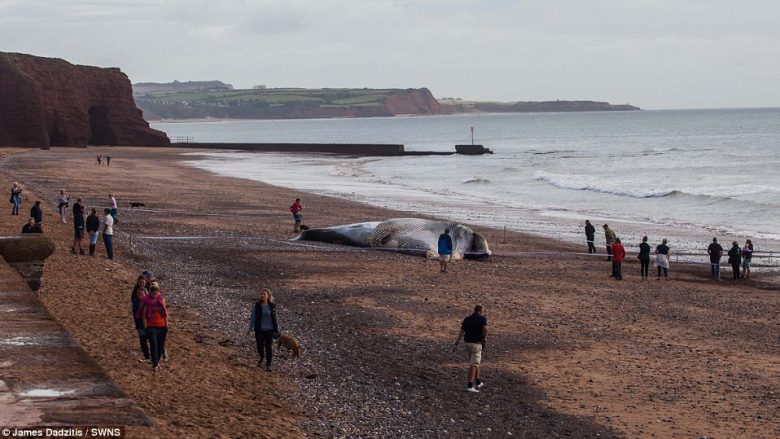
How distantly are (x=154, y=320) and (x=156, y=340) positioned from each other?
29 centimetres

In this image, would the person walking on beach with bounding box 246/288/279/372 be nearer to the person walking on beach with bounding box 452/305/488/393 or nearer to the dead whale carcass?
the person walking on beach with bounding box 452/305/488/393

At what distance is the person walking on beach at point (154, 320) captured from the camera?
12758 millimetres

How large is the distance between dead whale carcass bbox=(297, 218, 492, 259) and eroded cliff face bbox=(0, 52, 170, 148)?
61.9 metres

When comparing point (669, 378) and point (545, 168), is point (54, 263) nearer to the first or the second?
point (669, 378)

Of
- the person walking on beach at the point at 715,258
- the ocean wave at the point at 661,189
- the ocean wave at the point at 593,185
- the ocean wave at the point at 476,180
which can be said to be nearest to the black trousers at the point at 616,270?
the person walking on beach at the point at 715,258

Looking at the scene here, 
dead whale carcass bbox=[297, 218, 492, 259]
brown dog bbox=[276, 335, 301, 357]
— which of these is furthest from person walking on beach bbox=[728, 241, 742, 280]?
brown dog bbox=[276, 335, 301, 357]

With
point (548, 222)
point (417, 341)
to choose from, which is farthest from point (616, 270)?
point (548, 222)

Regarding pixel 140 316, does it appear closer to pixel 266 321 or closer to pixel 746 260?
pixel 266 321

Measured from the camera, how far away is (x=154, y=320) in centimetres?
1280

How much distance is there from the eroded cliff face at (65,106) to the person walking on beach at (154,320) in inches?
2975

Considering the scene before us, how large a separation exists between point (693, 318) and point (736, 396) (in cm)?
587

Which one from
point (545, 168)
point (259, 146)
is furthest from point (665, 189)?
point (259, 146)

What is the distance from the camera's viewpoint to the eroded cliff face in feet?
272

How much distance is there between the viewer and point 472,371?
1405cm
